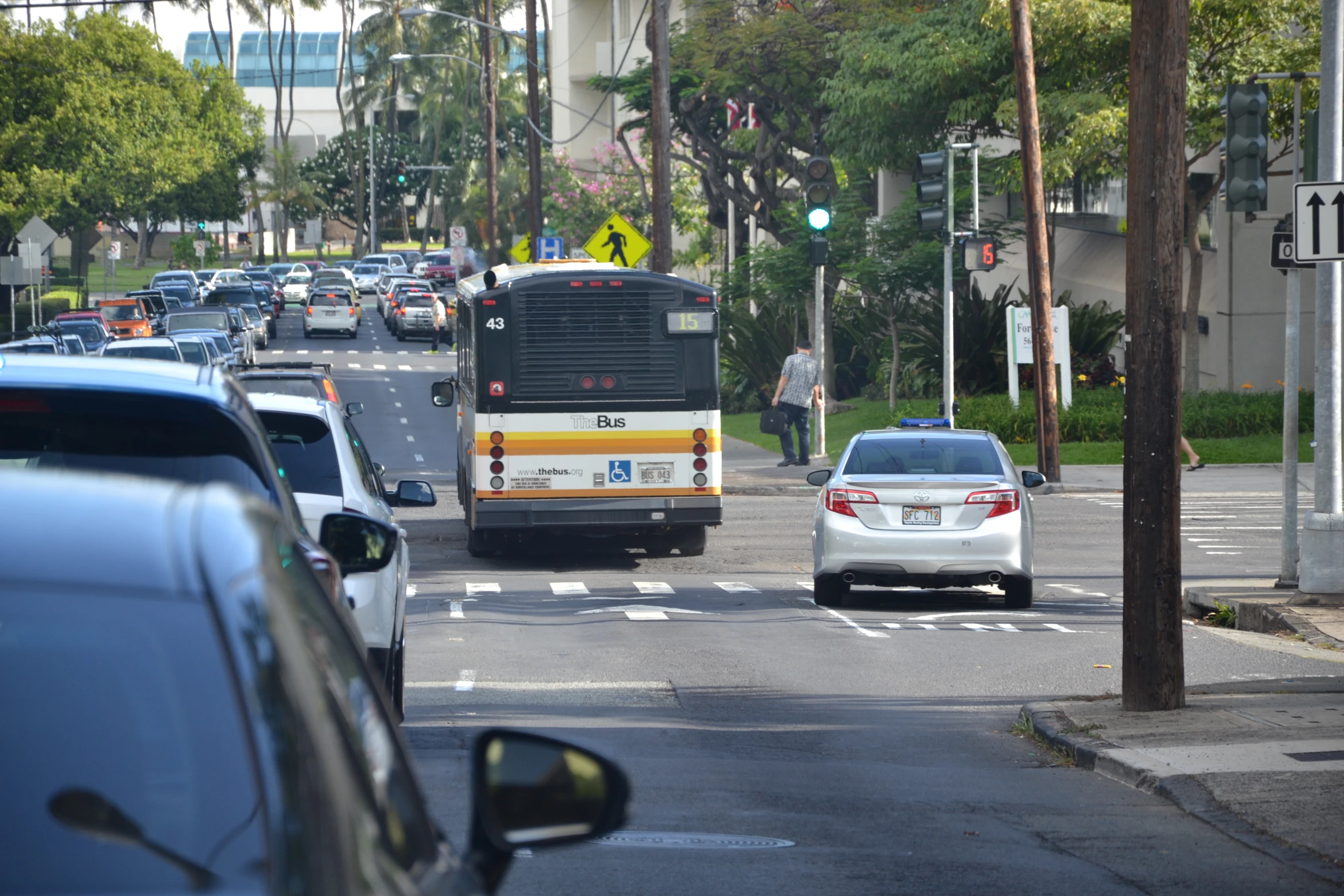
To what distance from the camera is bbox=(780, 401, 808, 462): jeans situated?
94.5ft

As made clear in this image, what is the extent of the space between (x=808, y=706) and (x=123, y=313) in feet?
138

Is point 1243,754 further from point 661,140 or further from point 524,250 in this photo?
point 524,250

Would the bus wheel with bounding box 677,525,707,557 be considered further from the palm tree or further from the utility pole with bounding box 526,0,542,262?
the palm tree

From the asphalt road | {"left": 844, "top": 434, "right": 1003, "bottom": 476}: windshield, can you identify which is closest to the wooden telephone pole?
the asphalt road

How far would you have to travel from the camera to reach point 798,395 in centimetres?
2858

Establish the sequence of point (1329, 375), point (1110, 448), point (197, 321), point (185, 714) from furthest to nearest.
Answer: point (197, 321), point (1110, 448), point (1329, 375), point (185, 714)

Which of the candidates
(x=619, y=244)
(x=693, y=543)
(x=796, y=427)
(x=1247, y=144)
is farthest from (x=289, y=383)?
(x=619, y=244)

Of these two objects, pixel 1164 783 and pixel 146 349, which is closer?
pixel 1164 783

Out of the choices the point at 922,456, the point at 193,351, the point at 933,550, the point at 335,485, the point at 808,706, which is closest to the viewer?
the point at 335,485

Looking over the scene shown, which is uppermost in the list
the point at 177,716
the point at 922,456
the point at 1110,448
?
the point at 177,716

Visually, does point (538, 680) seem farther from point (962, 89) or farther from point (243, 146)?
point (243, 146)

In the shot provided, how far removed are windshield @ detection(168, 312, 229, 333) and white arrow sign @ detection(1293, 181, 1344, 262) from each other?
35541 mm

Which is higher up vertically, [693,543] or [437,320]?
[437,320]

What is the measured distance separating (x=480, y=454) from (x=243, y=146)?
6748 cm
